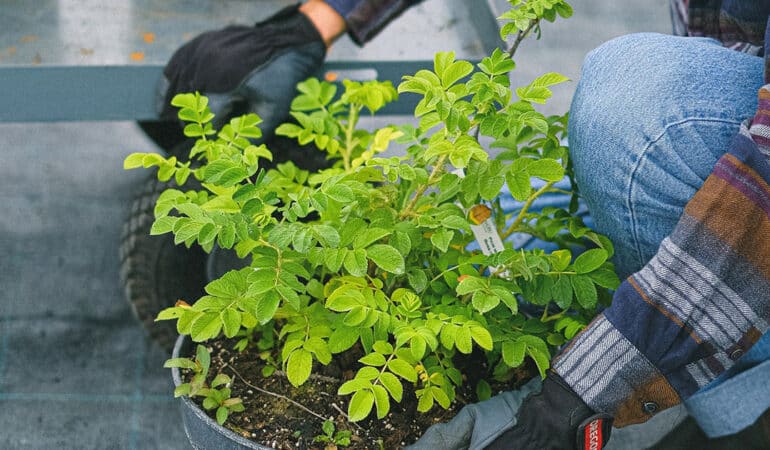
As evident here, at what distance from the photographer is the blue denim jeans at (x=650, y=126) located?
37.9 inches

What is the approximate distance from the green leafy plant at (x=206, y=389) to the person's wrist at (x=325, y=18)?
72 centimetres

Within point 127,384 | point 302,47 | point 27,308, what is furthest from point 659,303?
point 27,308

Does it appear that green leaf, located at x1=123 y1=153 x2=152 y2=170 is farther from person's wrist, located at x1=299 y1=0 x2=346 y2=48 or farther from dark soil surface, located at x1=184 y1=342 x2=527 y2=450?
person's wrist, located at x1=299 y1=0 x2=346 y2=48

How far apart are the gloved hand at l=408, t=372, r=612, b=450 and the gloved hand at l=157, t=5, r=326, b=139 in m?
0.65

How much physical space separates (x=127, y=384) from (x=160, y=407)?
8cm

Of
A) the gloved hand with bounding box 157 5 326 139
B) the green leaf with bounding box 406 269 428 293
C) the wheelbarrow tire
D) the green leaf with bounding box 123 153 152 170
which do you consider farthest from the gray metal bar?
the green leaf with bounding box 406 269 428 293

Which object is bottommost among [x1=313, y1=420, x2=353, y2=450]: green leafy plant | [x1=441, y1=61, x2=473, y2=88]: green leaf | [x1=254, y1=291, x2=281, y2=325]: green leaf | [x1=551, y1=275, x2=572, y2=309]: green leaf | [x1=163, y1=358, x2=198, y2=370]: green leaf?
[x1=313, y1=420, x2=353, y2=450]: green leafy plant

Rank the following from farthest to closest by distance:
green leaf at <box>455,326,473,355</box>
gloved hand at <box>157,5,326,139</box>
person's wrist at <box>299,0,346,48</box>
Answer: person's wrist at <box>299,0,346,48</box>, gloved hand at <box>157,5,326,139</box>, green leaf at <box>455,326,473,355</box>

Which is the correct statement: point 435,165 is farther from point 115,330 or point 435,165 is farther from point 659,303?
point 115,330

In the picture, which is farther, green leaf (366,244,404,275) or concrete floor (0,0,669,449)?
concrete floor (0,0,669,449)

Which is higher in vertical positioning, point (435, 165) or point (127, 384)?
point (435, 165)

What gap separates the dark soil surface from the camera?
95cm

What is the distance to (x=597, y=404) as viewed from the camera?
929mm

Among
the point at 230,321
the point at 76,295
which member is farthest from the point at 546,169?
the point at 76,295
